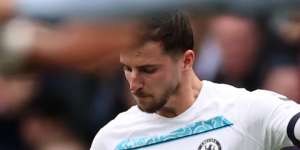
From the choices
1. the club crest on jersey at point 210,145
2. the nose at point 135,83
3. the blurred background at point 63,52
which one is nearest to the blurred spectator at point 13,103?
the blurred background at point 63,52

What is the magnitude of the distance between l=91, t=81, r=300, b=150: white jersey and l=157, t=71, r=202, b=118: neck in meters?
0.02

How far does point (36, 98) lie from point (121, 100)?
1986 mm

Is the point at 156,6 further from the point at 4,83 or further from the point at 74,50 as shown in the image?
the point at 4,83

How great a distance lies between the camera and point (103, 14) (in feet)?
2.40

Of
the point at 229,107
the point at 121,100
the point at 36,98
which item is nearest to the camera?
the point at 36,98

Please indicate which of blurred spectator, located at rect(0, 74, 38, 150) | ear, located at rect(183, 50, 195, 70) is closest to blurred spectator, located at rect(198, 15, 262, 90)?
ear, located at rect(183, 50, 195, 70)

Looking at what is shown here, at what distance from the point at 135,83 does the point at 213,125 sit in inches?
14.7

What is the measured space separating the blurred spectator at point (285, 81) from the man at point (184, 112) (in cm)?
67

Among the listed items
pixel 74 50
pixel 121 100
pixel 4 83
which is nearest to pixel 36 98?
pixel 4 83

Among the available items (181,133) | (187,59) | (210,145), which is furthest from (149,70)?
(210,145)

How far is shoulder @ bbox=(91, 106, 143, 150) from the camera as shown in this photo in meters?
2.93

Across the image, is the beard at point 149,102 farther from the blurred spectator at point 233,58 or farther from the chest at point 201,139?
the blurred spectator at point 233,58

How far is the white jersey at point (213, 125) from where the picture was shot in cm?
273

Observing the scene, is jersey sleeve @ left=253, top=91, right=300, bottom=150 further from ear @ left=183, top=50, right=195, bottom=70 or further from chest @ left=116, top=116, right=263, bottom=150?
ear @ left=183, top=50, right=195, bottom=70
